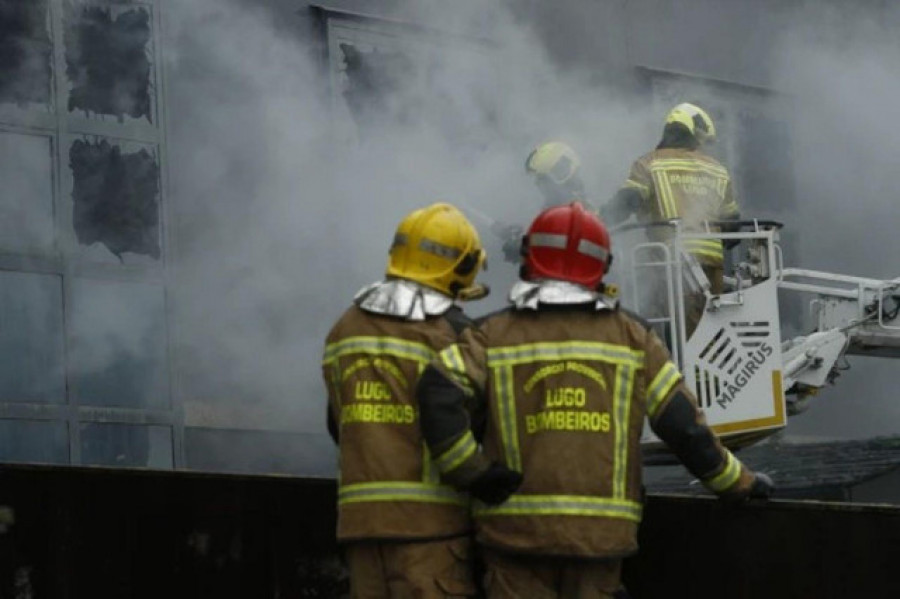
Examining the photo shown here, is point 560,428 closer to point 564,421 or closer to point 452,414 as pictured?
point 564,421

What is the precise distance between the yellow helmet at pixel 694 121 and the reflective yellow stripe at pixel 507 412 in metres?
3.39

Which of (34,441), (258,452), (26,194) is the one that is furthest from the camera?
(258,452)

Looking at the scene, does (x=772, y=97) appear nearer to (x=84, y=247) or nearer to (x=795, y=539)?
(x=84, y=247)

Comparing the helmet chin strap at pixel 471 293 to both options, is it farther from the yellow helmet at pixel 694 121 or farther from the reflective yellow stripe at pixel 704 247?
the yellow helmet at pixel 694 121

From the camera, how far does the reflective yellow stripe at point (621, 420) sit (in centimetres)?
455

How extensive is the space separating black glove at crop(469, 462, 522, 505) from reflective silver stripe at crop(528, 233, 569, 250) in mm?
591

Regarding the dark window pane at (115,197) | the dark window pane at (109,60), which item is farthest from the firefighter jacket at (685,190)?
the dark window pane at (109,60)

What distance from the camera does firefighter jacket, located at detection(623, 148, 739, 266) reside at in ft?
24.9

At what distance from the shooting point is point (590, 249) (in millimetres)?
4719

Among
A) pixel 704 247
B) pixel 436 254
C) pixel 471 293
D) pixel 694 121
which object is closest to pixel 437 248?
pixel 436 254

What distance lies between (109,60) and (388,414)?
4.31m

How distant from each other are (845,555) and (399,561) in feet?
3.64

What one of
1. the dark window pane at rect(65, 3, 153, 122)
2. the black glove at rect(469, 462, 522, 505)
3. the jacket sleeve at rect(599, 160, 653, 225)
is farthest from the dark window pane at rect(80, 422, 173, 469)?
the black glove at rect(469, 462, 522, 505)

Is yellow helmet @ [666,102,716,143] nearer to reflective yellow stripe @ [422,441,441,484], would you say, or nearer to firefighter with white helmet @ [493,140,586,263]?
firefighter with white helmet @ [493,140,586,263]
